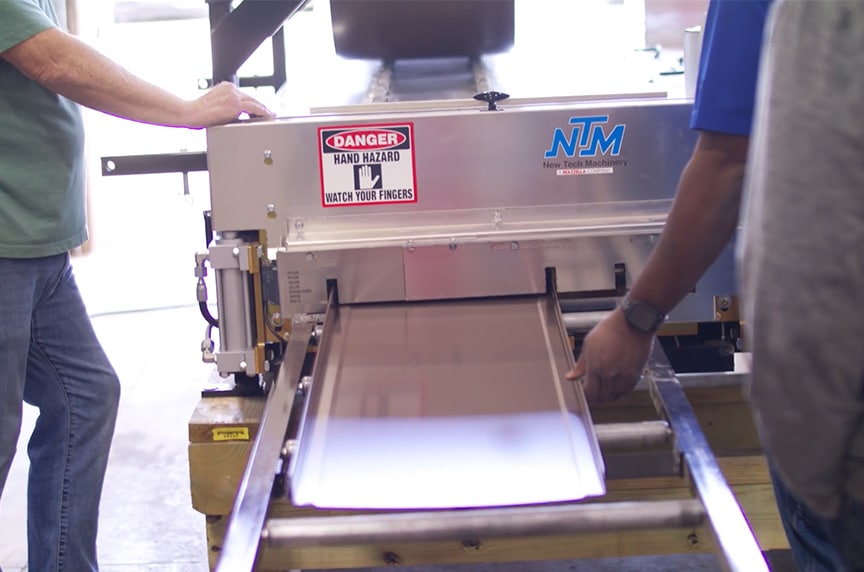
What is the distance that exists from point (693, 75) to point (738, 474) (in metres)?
0.77

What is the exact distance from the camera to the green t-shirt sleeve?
1652mm

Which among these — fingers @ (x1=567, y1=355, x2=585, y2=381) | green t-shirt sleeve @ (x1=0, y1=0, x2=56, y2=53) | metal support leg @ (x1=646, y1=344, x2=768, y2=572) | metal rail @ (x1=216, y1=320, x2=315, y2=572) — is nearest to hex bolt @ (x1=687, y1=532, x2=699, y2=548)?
metal support leg @ (x1=646, y1=344, x2=768, y2=572)

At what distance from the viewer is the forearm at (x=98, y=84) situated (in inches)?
66.9

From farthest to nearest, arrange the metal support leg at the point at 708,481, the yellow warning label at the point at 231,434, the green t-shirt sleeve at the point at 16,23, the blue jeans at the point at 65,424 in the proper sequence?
1. the blue jeans at the point at 65,424
2. the yellow warning label at the point at 231,434
3. the green t-shirt sleeve at the point at 16,23
4. the metal support leg at the point at 708,481

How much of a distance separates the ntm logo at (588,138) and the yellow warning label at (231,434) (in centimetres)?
74

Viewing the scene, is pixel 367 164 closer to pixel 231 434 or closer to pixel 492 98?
pixel 492 98

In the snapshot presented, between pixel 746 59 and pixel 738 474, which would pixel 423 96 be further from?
pixel 746 59

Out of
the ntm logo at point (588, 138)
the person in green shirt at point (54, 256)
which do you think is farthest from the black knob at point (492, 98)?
the person in green shirt at point (54, 256)

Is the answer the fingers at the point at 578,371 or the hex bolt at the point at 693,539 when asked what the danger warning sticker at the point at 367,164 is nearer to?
the fingers at the point at 578,371

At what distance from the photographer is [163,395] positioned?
414cm

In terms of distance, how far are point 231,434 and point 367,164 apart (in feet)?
1.81

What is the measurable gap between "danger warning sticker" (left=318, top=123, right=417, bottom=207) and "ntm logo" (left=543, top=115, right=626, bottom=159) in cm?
25

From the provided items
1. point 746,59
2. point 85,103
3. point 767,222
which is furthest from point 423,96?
point 767,222

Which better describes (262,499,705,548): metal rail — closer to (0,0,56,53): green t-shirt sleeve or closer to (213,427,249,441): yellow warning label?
(213,427,249,441): yellow warning label
